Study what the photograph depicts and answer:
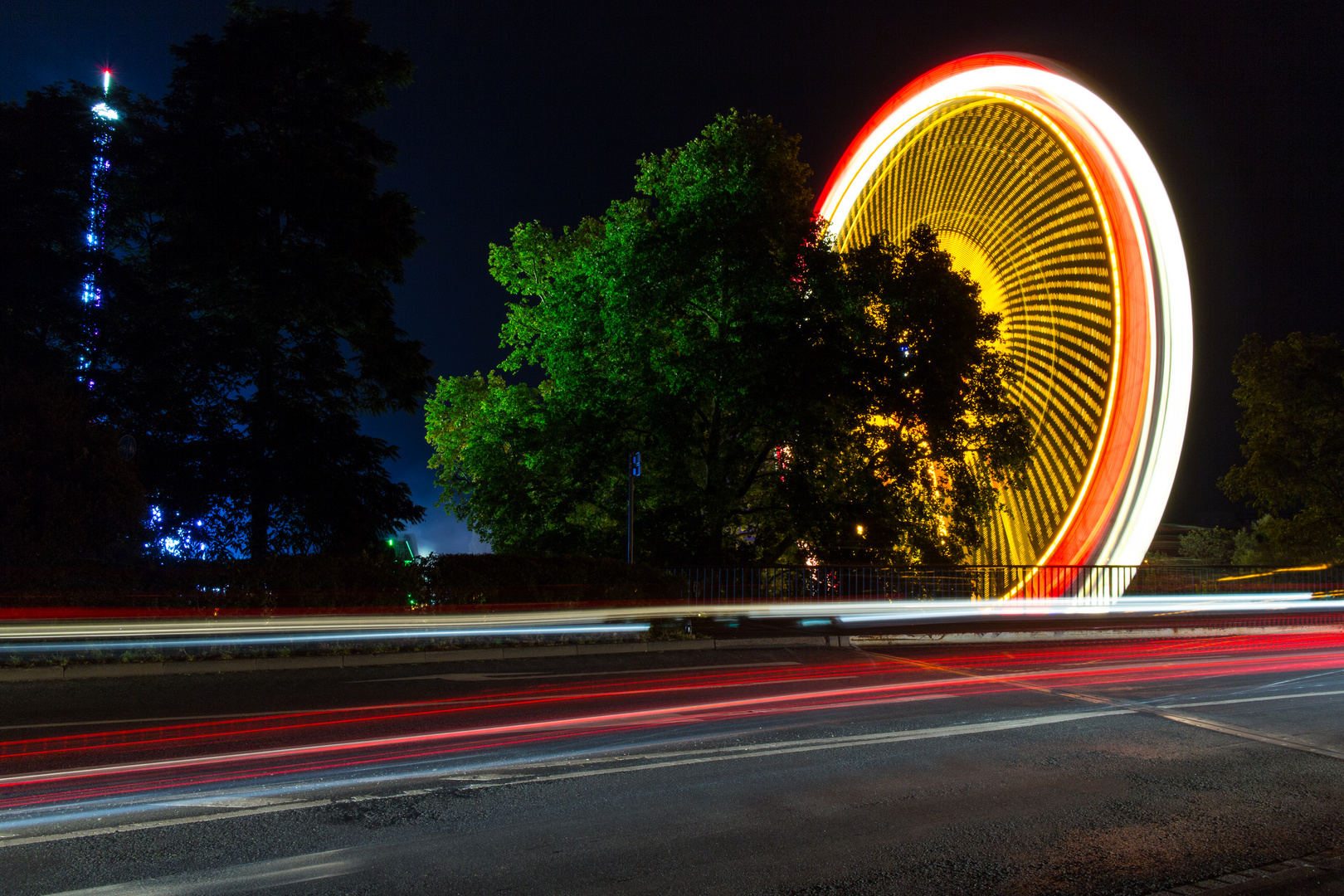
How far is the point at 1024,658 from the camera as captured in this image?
1380 centimetres

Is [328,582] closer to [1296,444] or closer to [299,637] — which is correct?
[299,637]

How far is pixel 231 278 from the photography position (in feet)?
75.2

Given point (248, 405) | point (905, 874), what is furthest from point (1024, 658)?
point (248, 405)

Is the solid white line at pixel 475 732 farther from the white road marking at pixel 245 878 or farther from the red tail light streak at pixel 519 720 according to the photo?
the white road marking at pixel 245 878

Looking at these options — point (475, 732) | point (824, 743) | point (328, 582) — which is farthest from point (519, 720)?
point (328, 582)

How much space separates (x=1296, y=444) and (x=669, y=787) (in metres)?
40.3

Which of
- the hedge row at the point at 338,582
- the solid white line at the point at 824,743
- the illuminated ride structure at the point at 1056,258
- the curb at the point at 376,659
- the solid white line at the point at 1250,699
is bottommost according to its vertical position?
the solid white line at the point at 1250,699

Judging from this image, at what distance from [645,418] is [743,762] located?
51.6ft

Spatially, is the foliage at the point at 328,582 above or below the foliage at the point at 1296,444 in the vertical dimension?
below

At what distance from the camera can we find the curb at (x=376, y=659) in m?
11.2

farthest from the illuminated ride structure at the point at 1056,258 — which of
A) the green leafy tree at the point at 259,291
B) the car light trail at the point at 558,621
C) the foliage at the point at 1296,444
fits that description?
the foliage at the point at 1296,444

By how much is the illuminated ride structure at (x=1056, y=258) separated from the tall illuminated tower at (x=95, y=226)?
17.7m

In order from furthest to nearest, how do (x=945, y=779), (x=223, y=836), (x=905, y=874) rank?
(x=945, y=779)
(x=223, y=836)
(x=905, y=874)

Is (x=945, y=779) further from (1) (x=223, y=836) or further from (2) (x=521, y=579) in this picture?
(2) (x=521, y=579)
